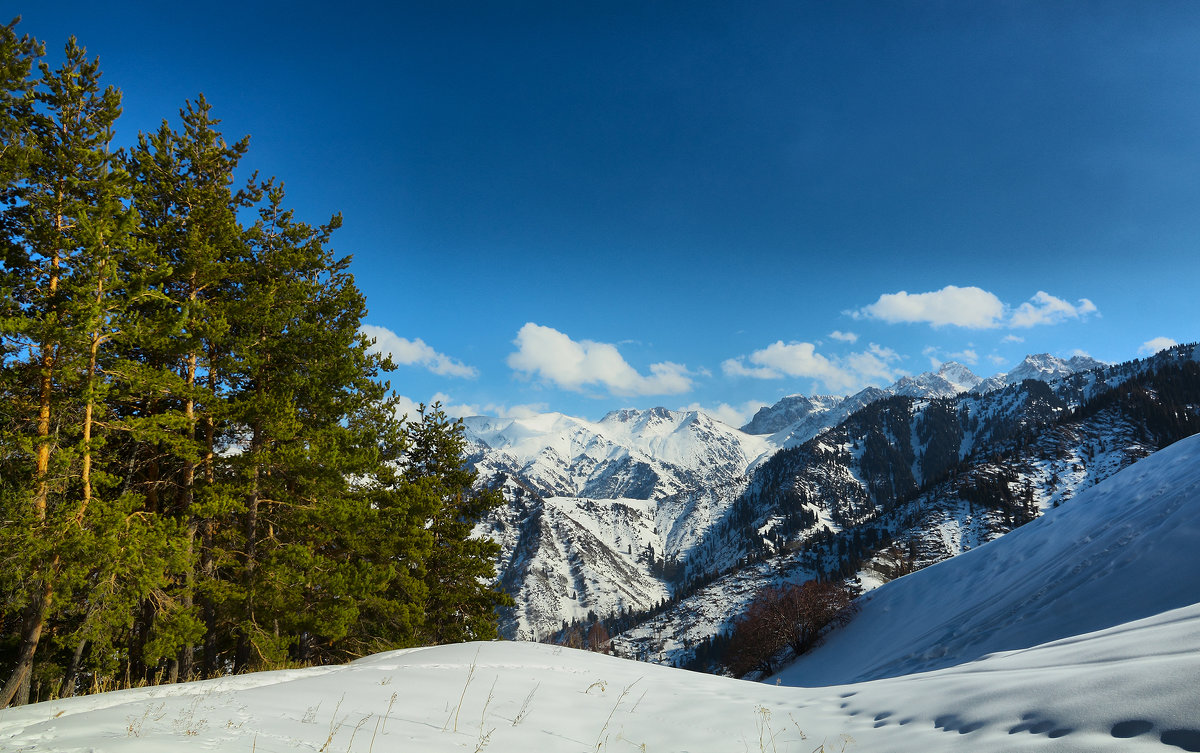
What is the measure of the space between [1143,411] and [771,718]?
10728 inches

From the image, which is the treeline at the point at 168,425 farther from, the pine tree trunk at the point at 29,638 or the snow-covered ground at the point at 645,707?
the snow-covered ground at the point at 645,707

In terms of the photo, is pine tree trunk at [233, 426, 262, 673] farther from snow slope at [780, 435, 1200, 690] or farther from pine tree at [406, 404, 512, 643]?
snow slope at [780, 435, 1200, 690]

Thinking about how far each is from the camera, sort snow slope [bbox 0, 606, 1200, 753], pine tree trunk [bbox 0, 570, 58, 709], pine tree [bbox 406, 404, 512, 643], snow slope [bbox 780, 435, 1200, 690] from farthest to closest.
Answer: pine tree [bbox 406, 404, 512, 643] → snow slope [bbox 780, 435, 1200, 690] → pine tree trunk [bbox 0, 570, 58, 709] → snow slope [bbox 0, 606, 1200, 753]

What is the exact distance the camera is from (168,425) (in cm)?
1266

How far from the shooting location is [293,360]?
1605 cm

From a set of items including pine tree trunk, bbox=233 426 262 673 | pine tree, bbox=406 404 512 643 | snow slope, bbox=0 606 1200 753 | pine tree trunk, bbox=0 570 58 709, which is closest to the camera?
snow slope, bbox=0 606 1200 753

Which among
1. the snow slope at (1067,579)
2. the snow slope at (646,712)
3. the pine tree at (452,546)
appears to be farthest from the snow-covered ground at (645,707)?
the pine tree at (452,546)

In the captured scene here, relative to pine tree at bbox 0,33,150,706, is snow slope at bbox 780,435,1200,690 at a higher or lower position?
lower

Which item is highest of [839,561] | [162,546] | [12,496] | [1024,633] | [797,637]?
[12,496]

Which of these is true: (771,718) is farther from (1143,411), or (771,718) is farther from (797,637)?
(1143,411)

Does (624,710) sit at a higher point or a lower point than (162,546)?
A: lower

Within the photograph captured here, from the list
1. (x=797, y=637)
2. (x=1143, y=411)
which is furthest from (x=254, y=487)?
(x=1143, y=411)

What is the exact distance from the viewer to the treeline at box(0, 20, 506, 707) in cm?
1075

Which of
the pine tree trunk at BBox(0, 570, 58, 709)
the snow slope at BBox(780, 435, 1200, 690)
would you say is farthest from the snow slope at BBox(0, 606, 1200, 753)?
the snow slope at BBox(780, 435, 1200, 690)
